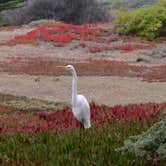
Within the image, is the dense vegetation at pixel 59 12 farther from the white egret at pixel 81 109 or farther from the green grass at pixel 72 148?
the green grass at pixel 72 148

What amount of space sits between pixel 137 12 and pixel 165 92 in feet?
77.0


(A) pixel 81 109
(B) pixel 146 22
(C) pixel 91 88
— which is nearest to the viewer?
(A) pixel 81 109

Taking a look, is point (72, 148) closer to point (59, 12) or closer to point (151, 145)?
point (151, 145)

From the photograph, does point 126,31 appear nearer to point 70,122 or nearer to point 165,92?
point 165,92

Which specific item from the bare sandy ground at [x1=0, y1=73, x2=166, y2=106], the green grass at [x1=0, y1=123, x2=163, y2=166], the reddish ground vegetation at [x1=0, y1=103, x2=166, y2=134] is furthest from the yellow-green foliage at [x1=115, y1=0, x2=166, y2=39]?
the green grass at [x1=0, y1=123, x2=163, y2=166]

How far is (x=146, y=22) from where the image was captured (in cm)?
4272

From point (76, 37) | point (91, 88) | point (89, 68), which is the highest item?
point (91, 88)

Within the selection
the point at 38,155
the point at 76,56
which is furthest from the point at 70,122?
the point at 76,56

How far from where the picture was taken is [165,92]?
2105 cm

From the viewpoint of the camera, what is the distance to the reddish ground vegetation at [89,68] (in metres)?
26.0

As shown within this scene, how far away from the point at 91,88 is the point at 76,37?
20.1 meters

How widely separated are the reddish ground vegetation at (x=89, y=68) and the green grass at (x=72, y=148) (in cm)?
1536

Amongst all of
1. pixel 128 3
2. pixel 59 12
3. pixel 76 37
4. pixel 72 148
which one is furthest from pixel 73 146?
pixel 128 3

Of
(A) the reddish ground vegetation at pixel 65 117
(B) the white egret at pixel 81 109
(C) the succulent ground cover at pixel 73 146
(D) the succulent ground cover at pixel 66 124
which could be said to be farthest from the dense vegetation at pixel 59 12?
(C) the succulent ground cover at pixel 73 146
